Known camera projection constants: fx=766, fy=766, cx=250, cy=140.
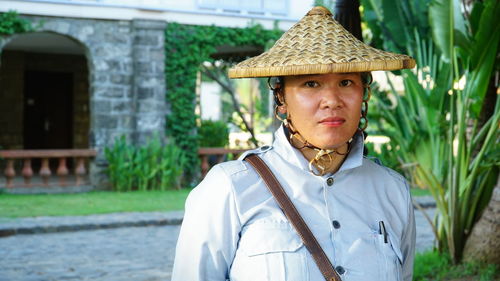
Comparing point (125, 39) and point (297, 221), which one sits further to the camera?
point (125, 39)

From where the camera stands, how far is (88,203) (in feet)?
40.6

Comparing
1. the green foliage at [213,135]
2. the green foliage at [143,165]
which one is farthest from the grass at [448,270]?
the green foliage at [213,135]

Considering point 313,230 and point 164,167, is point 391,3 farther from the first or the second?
point 164,167

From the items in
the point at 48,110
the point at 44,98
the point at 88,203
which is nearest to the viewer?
the point at 88,203

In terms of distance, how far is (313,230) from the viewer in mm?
2156

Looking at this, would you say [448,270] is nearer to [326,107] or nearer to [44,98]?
[326,107]

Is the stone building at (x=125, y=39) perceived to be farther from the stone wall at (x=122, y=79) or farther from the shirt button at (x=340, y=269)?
the shirt button at (x=340, y=269)

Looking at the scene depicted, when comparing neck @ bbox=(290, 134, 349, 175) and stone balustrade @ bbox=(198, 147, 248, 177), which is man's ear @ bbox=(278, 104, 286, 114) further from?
stone balustrade @ bbox=(198, 147, 248, 177)

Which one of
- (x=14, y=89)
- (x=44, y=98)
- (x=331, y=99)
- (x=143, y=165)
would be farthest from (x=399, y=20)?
(x=44, y=98)

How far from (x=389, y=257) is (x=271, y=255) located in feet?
1.16

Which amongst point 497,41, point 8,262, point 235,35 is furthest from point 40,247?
point 235,35

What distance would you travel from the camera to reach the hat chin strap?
2.24 m

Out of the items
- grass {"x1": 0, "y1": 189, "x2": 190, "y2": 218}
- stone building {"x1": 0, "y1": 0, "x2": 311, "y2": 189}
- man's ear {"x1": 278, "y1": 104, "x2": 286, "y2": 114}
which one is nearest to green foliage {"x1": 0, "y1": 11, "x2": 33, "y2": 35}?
stone building {"x1": 0, "y1": 0, "x2": 311, "y2": 189}

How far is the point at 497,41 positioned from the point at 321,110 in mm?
4046
